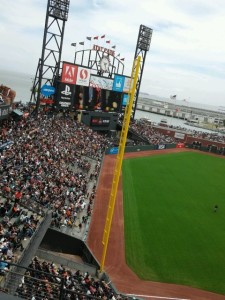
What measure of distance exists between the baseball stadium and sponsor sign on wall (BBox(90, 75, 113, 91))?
15 cm

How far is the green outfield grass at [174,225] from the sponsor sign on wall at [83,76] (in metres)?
12.6

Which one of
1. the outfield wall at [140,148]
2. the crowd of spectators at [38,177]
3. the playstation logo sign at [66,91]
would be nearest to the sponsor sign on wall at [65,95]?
the playstation logo sign at [66,91]

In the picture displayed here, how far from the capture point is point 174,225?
26703 mm

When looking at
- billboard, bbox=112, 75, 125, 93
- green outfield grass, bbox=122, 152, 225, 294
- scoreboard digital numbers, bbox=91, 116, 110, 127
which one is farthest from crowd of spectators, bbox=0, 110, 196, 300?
billboard, bbox=112, 75, 125, 93

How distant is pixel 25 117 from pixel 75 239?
64.4 feet

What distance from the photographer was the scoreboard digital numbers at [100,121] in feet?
174

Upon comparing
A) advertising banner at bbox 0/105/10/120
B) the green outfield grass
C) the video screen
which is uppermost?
the video screen

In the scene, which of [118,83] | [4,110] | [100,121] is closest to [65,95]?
[100,121]

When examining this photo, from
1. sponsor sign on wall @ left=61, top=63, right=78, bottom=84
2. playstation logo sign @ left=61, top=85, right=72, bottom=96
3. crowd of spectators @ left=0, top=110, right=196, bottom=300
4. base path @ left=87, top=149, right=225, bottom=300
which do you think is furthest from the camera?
playstation logo sign @ left=61, top=85, right=72, bottom=96

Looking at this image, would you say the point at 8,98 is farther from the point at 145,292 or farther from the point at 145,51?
the point at 145,51

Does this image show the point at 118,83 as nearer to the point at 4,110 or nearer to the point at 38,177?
the point at 4,110

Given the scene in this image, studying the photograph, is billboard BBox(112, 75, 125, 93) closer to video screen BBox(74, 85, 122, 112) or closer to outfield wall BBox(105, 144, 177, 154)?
video screen BBox(74, 85, 122, 112)

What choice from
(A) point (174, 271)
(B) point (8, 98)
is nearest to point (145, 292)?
(A) point (174, 271)

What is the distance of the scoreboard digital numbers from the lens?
5304 centimetres
